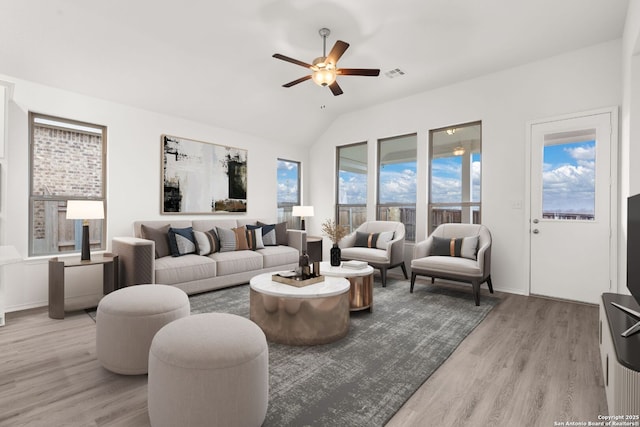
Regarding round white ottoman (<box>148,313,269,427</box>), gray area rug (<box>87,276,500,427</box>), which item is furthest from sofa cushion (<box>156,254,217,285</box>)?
round white ottoman (<box>148,313,269,427</box>)

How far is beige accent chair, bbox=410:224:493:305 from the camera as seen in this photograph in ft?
12.2

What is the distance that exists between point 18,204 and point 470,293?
213 inches

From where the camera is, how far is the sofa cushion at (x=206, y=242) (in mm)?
4383

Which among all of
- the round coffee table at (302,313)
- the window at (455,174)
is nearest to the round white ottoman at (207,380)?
the round coffee table at (302,313)

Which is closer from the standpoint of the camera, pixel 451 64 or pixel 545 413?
pixel 545 413

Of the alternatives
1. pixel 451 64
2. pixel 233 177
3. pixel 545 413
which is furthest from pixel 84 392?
pixel 451 64

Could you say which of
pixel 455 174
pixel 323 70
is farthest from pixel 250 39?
pixel 455 174

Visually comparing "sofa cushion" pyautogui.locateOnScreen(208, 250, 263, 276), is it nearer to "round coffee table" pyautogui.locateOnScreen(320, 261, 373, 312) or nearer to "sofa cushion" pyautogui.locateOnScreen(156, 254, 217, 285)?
"sofa cushion" pyautogui.locateOnScreen(156, 254, 217, 285)

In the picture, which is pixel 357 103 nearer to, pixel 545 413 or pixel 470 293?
pixel 470 293

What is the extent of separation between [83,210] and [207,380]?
2.97 meters

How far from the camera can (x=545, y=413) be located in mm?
1748

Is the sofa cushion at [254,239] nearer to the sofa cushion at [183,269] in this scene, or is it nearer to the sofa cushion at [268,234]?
the sofa cushion at [268,234]

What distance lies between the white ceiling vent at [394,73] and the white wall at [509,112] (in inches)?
33.3

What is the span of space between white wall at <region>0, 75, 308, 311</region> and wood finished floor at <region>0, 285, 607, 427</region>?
671mm
